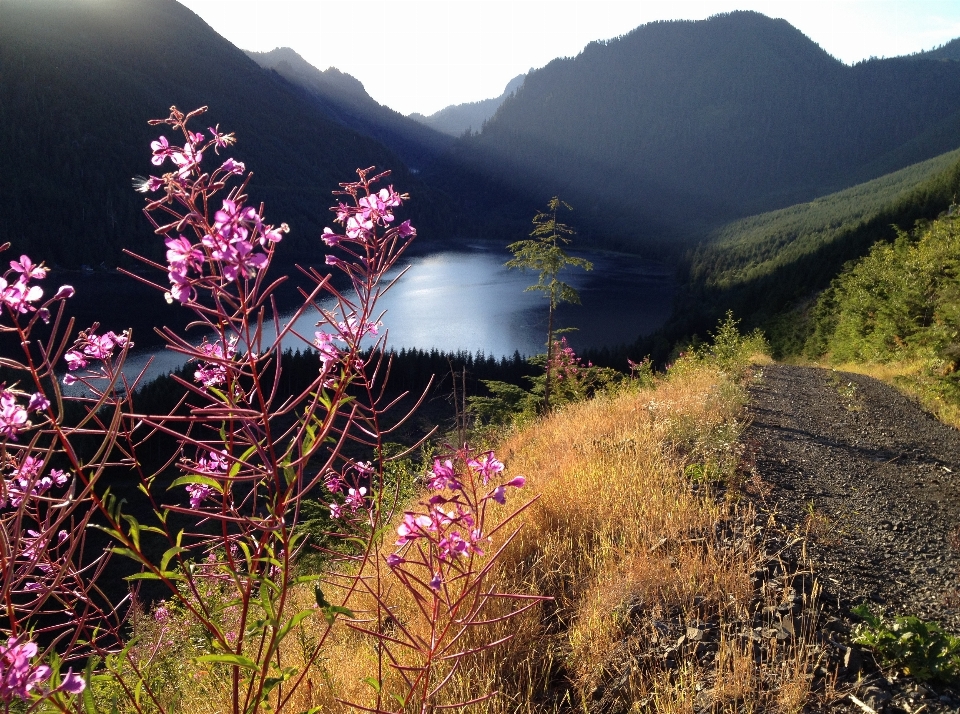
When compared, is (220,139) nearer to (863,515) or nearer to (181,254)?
(181,254)

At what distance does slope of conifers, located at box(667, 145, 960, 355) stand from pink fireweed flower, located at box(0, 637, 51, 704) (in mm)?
29219

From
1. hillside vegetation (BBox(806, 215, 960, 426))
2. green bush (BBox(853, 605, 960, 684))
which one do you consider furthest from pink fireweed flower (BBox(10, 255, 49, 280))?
hillside vegetation (BBox(806, 215, 960, 426))

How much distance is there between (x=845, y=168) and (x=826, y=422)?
206469 millimetres

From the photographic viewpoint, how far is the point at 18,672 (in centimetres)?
86

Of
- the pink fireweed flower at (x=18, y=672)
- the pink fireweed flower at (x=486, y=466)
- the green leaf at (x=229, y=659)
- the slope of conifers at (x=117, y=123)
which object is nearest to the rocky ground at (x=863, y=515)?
the pink fireweed flower at (x=486, y=466)

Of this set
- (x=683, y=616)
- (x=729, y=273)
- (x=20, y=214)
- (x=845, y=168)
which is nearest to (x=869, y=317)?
(x=683, y=616)

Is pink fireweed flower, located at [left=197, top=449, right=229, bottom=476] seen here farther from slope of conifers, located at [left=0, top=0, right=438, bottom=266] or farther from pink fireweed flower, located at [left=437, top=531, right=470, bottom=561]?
slope of conifers, located at [left=0, top=0, right=438, bottom=266]

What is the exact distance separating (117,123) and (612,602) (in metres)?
145

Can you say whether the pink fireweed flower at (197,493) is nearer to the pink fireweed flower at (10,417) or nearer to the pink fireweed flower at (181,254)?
the pink fireweed flower at (10,417)

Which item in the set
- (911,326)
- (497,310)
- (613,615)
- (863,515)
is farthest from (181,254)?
(497,310)

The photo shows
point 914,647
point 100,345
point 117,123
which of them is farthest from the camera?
point 117,123

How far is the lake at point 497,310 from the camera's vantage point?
51500mm

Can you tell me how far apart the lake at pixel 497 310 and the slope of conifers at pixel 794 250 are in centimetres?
665

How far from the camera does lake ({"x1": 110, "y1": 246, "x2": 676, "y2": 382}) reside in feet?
169
